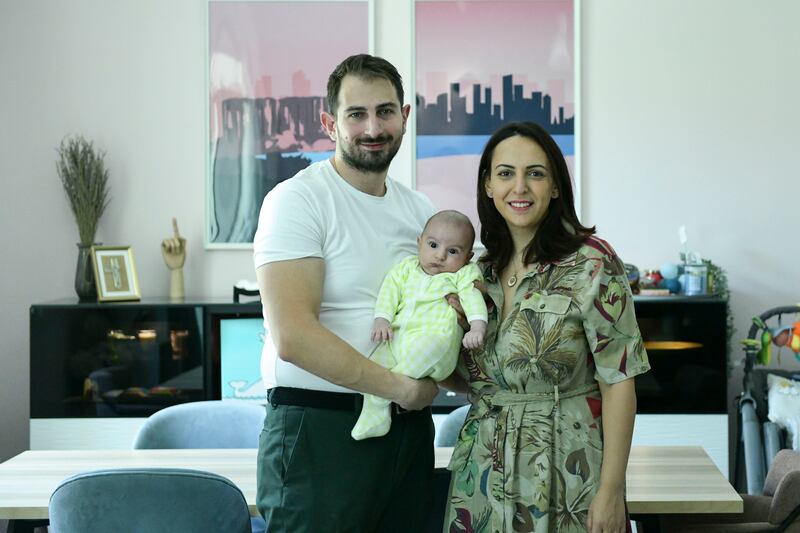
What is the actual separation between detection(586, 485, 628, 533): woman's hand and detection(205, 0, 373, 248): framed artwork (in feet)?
9.88

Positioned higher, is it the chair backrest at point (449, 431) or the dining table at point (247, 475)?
the chair backrest at point (449, 431)

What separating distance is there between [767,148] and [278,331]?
3.39 meters

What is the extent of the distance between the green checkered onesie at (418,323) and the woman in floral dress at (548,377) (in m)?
0.07

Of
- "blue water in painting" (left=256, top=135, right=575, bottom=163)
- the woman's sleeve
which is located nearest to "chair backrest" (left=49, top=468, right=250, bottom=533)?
the woman's sleeve

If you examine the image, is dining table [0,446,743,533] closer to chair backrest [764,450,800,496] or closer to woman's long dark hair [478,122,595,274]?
chair backrest [764,450,800,496]

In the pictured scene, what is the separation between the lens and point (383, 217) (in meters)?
2.21

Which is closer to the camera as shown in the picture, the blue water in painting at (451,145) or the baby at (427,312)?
the baby at (427,312)

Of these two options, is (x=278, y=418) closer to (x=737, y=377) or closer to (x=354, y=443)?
(x=354, y=443)

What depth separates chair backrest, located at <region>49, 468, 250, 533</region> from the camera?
218cm

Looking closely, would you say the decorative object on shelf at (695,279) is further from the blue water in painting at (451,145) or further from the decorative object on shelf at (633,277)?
the blue water in painting at (451,145)

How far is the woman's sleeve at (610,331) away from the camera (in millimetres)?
1983

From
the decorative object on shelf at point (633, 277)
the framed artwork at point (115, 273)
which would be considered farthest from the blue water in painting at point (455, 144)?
the framed artwork at point (115, 273)

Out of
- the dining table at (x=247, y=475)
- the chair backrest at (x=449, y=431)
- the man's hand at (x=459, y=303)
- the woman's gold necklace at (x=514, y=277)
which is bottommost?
the dining table at (x=247, y=475)

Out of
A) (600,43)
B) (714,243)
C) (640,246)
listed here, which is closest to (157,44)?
(600,43)
